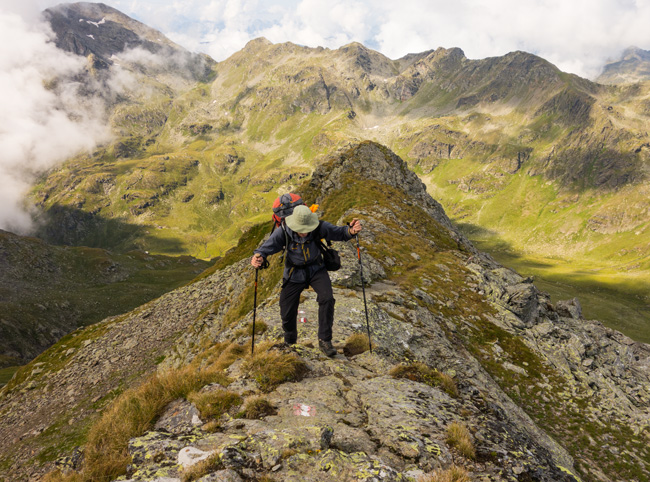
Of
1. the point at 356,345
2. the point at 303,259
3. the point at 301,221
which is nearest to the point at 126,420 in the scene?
the point at 303,259

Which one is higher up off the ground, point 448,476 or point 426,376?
point 448,476

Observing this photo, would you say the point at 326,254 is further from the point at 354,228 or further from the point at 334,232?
the point at 354,228

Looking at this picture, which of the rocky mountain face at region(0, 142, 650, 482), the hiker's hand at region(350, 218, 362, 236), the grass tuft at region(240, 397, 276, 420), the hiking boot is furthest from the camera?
the hiking boot

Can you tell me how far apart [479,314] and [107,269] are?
19922 centimetres

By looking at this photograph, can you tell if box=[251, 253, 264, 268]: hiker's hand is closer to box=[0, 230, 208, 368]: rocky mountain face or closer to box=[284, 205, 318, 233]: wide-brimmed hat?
box=[284, 205, 318, 233]: wide-brimmed hat

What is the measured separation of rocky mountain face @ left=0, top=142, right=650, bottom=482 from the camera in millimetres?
6617

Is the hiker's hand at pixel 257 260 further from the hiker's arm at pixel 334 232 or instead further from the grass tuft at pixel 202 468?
the grass tuft at pixel 202 468

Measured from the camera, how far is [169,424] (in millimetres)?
7605

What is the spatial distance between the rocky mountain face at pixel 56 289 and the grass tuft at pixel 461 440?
126 m

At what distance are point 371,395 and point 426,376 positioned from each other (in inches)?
119

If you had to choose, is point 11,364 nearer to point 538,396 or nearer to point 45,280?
point 45,280

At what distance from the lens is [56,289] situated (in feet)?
455

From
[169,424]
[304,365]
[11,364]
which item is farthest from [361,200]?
[11,364]

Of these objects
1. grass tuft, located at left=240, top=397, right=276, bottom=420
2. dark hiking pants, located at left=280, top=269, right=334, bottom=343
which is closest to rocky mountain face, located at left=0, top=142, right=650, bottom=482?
grass tuft, located at left=240, top=397, right=276, bottom=420
